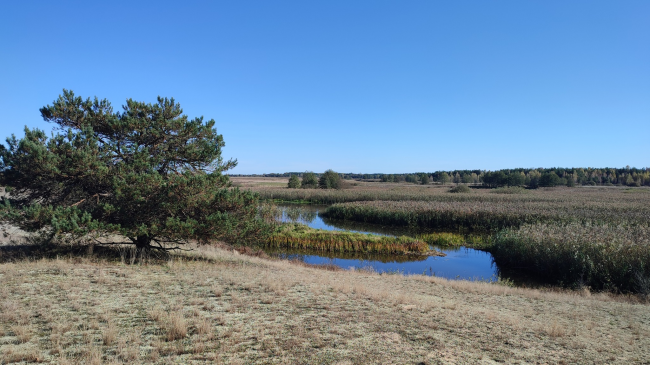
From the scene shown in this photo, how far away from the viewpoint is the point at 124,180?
927cm

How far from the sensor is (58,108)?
10188mm

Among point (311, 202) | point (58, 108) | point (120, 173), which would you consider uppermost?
point (58, 108)

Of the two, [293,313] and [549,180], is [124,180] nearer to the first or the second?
[293,313]

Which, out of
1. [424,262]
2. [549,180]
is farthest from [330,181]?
[549,180]

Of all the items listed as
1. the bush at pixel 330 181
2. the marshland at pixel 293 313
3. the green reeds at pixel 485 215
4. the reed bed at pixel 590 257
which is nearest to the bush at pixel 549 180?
the bush at pixel 330 181

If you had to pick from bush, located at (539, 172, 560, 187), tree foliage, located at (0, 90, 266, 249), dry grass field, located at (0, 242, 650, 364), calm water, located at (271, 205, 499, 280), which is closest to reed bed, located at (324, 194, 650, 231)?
calm water, located at (271, 205, 499, 280)

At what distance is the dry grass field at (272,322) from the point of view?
4.92 m

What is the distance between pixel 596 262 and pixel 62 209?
61.1 ft

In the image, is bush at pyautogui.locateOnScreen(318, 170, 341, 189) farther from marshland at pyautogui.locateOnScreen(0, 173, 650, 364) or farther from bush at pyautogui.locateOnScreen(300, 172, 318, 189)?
marshland at pyautogui.locateOnScreen(0, 173, 650, 364)

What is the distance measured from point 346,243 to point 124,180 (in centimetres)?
1573

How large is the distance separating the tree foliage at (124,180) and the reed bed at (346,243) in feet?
38.0

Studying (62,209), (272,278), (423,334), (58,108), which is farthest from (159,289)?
(58,108)

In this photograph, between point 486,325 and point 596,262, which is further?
point 596,262

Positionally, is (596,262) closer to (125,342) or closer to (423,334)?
(423,334)
